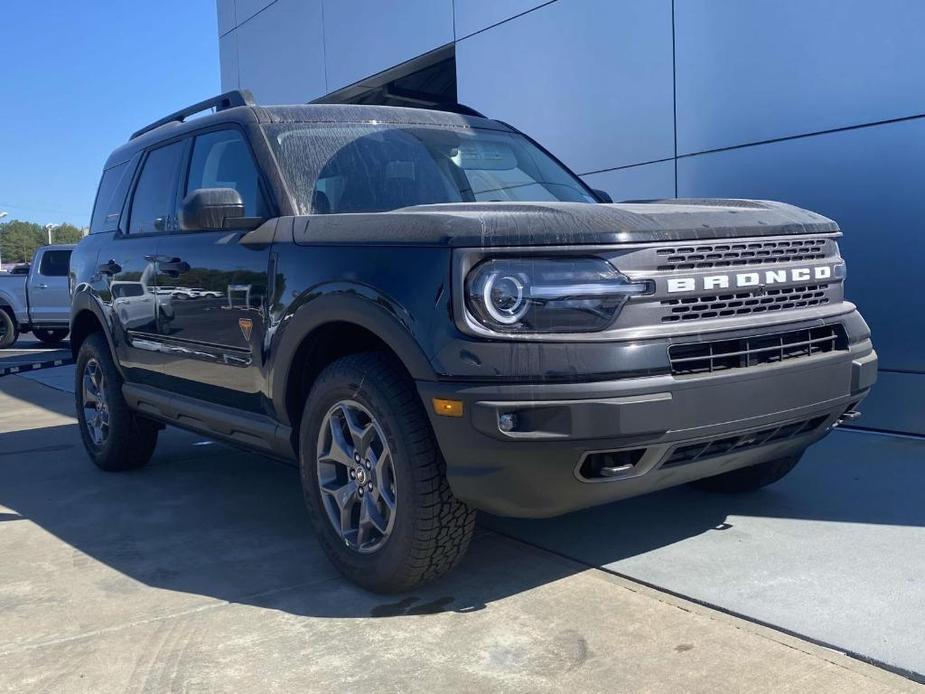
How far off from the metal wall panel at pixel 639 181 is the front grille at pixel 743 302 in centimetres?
383

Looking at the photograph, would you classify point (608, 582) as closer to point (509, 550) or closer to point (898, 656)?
point (509, 550)

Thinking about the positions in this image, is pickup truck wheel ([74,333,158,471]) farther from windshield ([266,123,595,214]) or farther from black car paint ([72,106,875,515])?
windshield ([266,123,595,214])

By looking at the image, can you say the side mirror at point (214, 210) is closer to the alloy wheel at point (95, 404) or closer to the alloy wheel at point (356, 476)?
the alloy wheel at point (356, 476)

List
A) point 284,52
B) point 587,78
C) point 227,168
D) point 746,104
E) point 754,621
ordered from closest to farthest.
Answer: point 754,621 → point 227,168 → point 746,104 → point 587,78 → point 284,52

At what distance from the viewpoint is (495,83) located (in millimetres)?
9398

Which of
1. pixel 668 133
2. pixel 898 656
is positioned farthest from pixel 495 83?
pixel 898 656

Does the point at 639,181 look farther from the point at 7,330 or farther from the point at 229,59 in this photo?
the point at 7,330

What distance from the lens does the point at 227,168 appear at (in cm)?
449

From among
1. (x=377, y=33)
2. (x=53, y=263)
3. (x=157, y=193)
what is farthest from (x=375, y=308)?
(x=53, y=263)

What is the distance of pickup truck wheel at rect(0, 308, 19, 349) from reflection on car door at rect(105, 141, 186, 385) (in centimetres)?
1378

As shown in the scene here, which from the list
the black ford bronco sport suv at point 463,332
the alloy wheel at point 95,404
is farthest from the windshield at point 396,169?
the alloy wheel at point 95,404

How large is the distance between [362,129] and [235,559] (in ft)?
6.73

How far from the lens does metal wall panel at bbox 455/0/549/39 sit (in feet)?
29.2

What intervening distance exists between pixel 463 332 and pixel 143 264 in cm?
268
